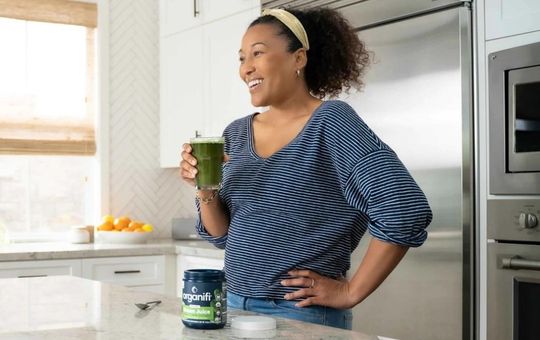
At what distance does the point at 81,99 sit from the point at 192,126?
0.72 metres

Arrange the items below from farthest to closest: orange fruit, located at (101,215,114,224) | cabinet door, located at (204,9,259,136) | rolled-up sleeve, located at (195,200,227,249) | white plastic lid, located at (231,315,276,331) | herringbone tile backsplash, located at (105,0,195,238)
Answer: herringbone tile backsplash, located at (105,0,195,238)
orange fruit, located at (101,215,114,224)
cabinet door, located at (204,9,259,136)
rolled-up sleeve, located at (195,200,227,249)
white plastic lid, located at (231,315,276,331)

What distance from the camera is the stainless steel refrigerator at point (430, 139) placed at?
9.11 feet

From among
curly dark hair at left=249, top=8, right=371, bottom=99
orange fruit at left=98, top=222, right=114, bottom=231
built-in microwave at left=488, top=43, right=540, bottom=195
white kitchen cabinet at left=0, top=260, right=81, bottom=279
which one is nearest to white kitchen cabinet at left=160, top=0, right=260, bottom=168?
orange fruit at left=98, top=222, right=114, bottom=231

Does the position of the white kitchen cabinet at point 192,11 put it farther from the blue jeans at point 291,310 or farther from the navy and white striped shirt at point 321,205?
the blue jeans at point 291,310

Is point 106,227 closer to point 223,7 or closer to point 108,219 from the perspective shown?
point 108,219

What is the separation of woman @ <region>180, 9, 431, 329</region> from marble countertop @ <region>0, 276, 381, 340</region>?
129 mm

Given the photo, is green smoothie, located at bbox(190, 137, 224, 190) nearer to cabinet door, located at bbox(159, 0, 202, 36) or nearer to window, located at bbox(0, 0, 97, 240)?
cabinet door, located at bbox(159, 0, 202, 36)

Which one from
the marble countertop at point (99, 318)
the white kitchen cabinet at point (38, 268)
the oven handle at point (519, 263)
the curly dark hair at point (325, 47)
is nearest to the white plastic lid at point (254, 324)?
the marble countertop at point (99, 318)

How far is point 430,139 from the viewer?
2902 millimetres

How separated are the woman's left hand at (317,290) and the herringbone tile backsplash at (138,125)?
10.9ft

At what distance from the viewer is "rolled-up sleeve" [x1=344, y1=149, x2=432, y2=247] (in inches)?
62.6

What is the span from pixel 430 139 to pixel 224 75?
5.54 feet

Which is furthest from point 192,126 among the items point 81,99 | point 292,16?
point 292,16

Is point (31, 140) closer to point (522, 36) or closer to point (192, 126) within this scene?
point (192, 126)
